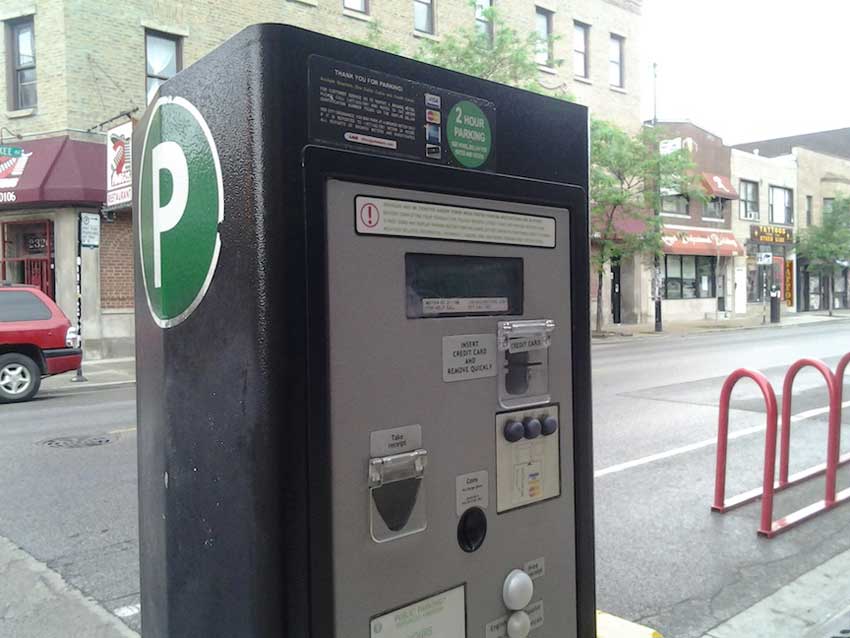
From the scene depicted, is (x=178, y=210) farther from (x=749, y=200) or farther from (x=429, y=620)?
(x=749, y=200)

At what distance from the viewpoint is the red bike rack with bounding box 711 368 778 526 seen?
497 cm

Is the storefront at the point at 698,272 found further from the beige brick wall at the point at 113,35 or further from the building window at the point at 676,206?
the beige brick wall at the point at 113,35

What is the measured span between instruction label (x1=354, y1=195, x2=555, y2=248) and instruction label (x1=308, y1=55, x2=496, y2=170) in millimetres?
105

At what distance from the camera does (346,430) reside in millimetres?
1513

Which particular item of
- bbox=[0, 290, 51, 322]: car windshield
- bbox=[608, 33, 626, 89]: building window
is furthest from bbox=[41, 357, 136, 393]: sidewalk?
bbox=[608, 33, 626, 89]: building window

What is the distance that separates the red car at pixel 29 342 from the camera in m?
11.4

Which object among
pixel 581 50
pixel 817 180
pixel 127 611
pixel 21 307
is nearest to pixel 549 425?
pixel 127 611

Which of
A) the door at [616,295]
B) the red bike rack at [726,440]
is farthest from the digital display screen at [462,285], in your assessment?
the door at [616,295]

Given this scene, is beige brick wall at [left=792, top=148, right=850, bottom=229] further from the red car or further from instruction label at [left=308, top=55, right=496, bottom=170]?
instruction label at [left=308, top=55, right=496, bottom=170]

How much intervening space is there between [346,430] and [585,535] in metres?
0.88

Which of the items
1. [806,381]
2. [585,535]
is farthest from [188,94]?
[806,381]

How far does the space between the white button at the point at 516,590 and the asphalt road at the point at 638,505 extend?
2111 millimetres

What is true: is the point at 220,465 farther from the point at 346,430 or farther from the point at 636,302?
the point at 636,302

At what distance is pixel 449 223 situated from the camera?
1.68 metres
